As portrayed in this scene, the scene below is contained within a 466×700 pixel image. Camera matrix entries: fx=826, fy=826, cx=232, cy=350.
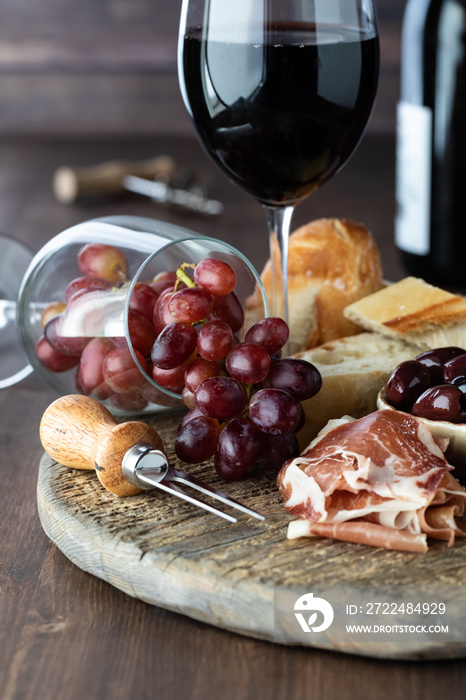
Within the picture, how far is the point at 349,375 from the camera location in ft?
3.02

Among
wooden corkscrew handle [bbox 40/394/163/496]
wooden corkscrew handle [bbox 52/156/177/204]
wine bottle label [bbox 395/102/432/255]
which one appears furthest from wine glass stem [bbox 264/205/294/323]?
wooden corkscrew handle [bbox 52/156/177/204]

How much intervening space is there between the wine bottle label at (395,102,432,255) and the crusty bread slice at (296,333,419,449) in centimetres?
49

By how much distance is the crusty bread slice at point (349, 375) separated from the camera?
912mm

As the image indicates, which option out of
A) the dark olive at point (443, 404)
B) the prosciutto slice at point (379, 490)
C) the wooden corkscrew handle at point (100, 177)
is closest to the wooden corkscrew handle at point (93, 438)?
the prosciutto slice at point (379, 490)

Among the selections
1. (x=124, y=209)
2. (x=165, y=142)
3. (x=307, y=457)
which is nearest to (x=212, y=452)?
(x=307, y=457)

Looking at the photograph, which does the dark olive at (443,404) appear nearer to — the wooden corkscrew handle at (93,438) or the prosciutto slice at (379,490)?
the prosciutto slice at (379,490)

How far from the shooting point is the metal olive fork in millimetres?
767

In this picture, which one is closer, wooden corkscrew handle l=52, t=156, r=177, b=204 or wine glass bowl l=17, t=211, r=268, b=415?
wine glass bowl l=17, t=211, r=268, b=415

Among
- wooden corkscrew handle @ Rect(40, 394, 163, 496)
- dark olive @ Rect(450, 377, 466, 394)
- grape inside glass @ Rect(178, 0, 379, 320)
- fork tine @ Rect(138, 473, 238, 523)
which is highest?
grape inside glass @ Rect(178, 0, 379, 320)

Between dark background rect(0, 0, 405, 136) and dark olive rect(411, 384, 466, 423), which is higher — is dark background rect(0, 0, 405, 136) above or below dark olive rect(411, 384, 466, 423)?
above

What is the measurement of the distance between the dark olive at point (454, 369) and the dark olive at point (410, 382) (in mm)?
19

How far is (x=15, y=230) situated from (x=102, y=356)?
1087 millimetres

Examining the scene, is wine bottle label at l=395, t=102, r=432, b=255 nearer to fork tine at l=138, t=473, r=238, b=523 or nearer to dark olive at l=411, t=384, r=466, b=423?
dark olive at l=411, t=384, r=466, b=423

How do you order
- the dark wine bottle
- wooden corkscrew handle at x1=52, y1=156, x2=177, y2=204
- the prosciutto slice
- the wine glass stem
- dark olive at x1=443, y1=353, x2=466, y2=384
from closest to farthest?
the prosciutto slice < dark olive at x1=443, y1=353, x2=466, y2=384 < the wine glass stem < the dark wine bottle < wooden corkscrew handle at x1=52, y1=156, x2=177, y2=204
